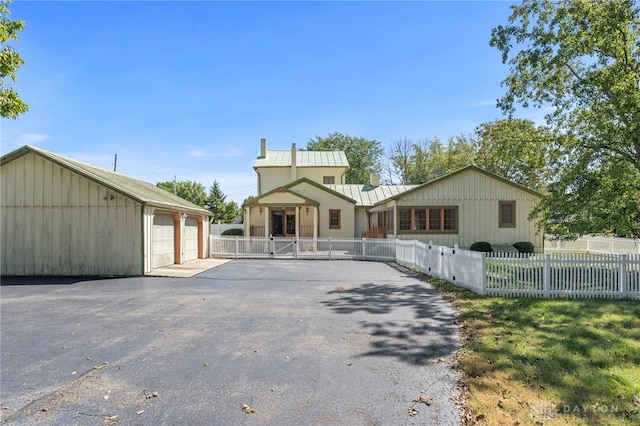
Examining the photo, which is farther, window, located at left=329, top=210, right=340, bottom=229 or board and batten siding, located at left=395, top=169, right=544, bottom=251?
window, located at left=329, top=210, right=340, bottom=229

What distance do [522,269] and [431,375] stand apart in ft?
19.1

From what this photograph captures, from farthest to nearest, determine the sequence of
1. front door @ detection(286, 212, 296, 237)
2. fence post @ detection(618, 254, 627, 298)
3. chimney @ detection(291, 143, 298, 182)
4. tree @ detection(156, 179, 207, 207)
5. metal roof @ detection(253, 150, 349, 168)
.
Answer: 1. tree @ detection(156, 179, 207, 207)
2. metal roof @ detection(253, 150, 349, 168)
3. chimney @ detection(291, 143, 298, 182)
4. front door @ detection(286, 212, 296, 237)
5. fence post @ detection(618, 254, 627, 298)

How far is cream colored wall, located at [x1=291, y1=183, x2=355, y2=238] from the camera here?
26.6m

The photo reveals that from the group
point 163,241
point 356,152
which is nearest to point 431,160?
point 356,152

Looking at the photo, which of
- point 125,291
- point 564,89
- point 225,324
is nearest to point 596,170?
point 564,89

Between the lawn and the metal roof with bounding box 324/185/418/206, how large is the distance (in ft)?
66.1

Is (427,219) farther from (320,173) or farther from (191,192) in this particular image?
(191,192)

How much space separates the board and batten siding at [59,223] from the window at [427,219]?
14.2 meters

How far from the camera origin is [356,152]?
178 feet

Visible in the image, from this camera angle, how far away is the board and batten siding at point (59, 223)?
45.5 feet

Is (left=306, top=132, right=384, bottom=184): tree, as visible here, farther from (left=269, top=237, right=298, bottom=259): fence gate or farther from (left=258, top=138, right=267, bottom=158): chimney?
(left=269, top=237, right=298, bottom=259): fence gate

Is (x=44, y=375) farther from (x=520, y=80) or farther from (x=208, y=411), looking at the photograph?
(x=520, y=80)

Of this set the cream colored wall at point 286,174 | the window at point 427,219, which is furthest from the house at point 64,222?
the cream colored wall at point 286,174

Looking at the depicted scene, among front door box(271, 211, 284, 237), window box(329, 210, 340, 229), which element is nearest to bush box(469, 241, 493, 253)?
window box(329, 210, 340, 229)
